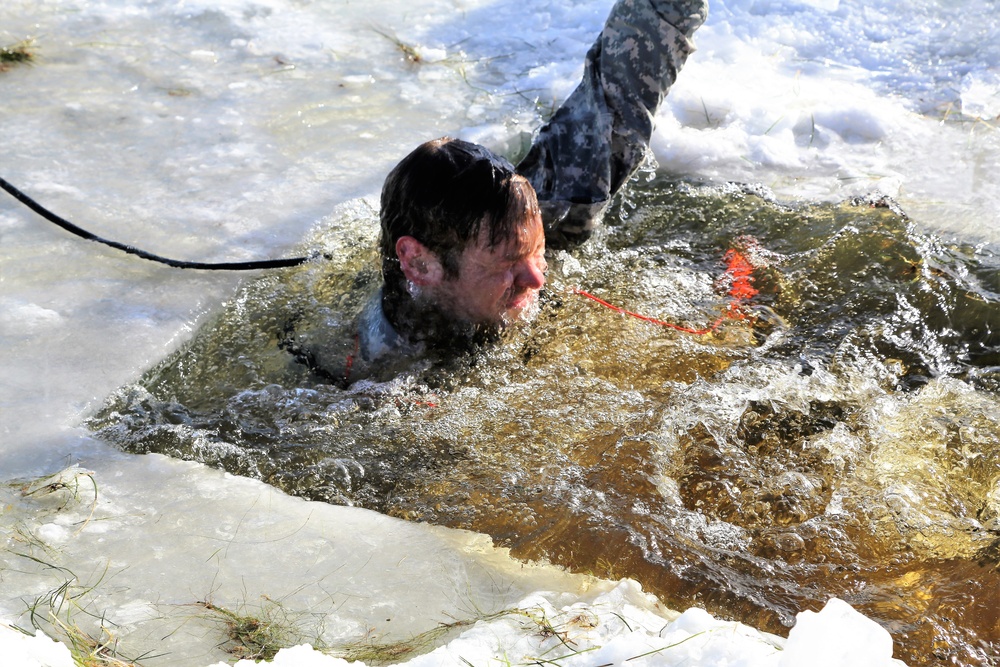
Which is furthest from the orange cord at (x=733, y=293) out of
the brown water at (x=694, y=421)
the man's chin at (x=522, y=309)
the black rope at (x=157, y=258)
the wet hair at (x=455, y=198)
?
the black rope at (x=157, y=258)

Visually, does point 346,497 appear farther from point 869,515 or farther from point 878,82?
point 878,82

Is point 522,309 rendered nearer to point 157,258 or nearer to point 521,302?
point 521,302

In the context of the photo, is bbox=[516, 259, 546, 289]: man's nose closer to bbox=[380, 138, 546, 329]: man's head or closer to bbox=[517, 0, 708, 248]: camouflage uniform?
bbox=[380, 138, 546, 329]: man's head

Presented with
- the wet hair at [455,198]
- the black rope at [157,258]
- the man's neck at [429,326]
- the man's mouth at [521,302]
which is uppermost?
the wet hair at [455,198]

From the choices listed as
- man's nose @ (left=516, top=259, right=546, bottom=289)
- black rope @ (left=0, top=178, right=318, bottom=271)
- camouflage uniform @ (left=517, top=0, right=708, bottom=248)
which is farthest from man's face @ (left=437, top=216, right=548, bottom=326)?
black rope @ (left=0, top=178, right=318, bottom=271)

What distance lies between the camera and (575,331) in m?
3.18

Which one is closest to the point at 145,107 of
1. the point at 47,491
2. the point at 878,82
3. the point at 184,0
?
the point at 184,0

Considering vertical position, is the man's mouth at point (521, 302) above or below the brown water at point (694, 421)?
above

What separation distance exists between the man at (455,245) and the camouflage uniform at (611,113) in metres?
0.66

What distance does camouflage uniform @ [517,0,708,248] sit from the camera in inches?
131

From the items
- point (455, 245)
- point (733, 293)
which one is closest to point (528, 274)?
point (455, 245)

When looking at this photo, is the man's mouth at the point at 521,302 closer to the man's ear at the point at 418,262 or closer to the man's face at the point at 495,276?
the man's face at the point at 495,276

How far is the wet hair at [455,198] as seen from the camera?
2.71 meters

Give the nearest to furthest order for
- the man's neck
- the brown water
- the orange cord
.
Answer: the brown water < the man's neck < the orange cord
